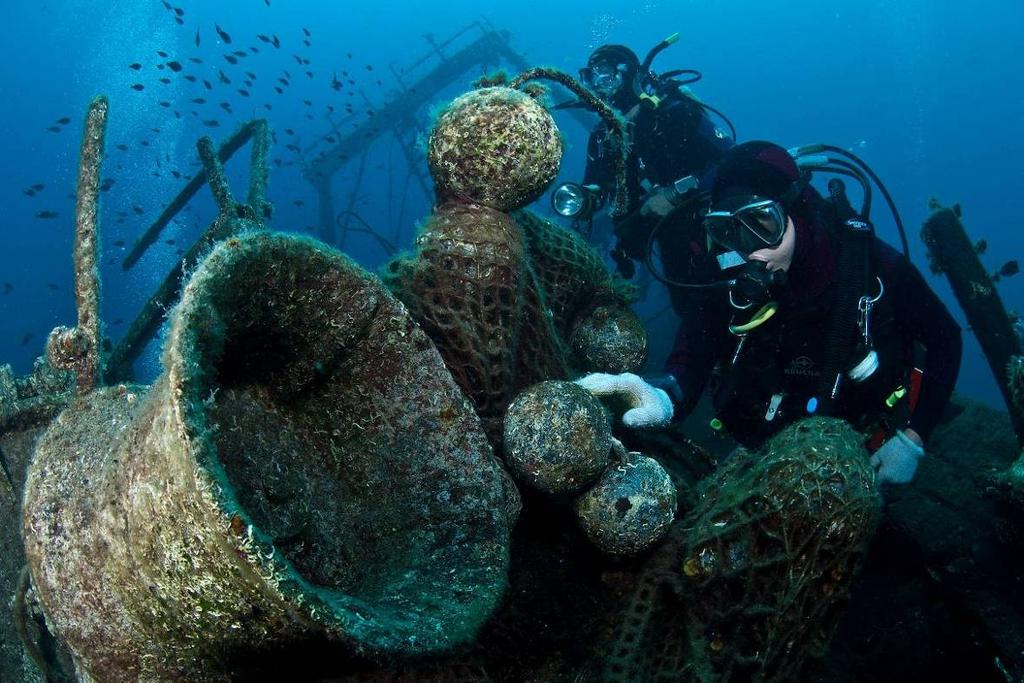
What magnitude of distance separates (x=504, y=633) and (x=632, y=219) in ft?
14.9

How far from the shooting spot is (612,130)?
3.36 metres

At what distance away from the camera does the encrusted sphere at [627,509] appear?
86.5 inches

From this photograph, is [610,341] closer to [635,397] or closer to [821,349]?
[635,397]

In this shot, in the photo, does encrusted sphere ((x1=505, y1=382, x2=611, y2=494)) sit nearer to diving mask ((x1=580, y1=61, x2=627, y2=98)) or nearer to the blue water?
diving mask ((x1=580, y1=61, x2=627, y2=98))

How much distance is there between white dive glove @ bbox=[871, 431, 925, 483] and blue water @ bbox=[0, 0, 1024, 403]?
5969 cm

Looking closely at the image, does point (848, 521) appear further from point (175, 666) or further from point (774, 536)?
point (175, 666)

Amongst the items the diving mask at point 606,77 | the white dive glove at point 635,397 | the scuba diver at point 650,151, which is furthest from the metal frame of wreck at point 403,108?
the white dive glove at point 635,397

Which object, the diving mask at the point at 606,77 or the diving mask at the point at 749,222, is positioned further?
the diving mask at the point at 606,77

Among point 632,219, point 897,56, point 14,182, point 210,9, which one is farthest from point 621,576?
point 210,9

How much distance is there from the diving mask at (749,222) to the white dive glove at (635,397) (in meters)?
1.45

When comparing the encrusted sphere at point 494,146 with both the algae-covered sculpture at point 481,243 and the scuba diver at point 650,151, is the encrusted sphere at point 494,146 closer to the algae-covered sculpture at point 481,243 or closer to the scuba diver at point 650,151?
the algae-covered sculpture at point 481,243

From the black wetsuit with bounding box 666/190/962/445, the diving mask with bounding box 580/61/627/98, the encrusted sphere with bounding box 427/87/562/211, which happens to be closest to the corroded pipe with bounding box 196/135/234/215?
the encrusted sphere with bounding box 427/87/562/211

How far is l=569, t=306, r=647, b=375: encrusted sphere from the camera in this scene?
3549mm

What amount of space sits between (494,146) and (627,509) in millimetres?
1747
